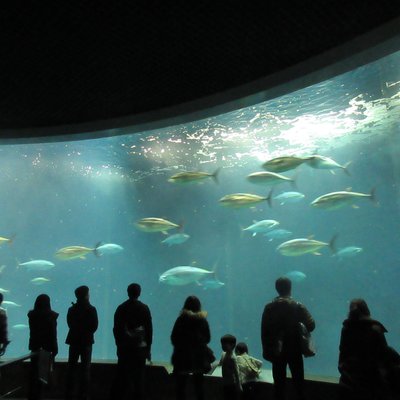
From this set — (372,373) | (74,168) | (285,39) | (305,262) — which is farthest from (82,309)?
(305,262)

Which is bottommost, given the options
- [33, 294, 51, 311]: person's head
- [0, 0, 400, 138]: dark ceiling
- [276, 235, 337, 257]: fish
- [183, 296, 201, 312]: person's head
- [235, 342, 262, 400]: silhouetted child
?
[235, 342, 262, 400]: silhouetted child

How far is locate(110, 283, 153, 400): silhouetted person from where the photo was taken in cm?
421

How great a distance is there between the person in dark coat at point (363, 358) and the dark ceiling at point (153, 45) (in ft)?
8.82

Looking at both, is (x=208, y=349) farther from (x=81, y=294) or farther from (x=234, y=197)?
(x=234, y=197)

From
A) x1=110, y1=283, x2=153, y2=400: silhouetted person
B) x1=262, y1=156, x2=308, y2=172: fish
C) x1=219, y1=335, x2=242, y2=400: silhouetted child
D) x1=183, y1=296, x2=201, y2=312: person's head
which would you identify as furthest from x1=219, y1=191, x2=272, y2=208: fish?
x1=219, y1=335, x2=242, y2=400: silhouetted child

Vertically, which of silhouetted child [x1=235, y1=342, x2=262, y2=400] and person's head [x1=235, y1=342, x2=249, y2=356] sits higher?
person's head [x1=235, y1=342, x2=249, y2=356]

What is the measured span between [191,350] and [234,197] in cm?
592

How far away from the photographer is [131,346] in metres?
4.20

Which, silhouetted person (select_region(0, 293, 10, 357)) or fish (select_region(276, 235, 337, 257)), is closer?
silhouetted person (select_region(0, 293, 10, 357))

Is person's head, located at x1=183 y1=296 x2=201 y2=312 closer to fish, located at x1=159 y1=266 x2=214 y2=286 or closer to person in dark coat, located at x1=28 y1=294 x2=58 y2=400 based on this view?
person in dark coat, located at x1=28 y1=294 x2=58 y2=400

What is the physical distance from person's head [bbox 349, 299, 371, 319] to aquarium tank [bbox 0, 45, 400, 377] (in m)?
3.72

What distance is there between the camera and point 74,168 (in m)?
25.7

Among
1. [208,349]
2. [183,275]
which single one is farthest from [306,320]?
[183,275]

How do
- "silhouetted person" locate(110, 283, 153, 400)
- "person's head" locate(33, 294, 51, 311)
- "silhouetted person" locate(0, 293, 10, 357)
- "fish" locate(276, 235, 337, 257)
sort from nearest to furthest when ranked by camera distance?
"silhouetted person" locate(110, 283, 153, 400), "silhouetted person" locate(0, 293, 10, 357), "person's head" locate(33, 294, 51, 311), "fish" locate(276, 235, 337, 257)
